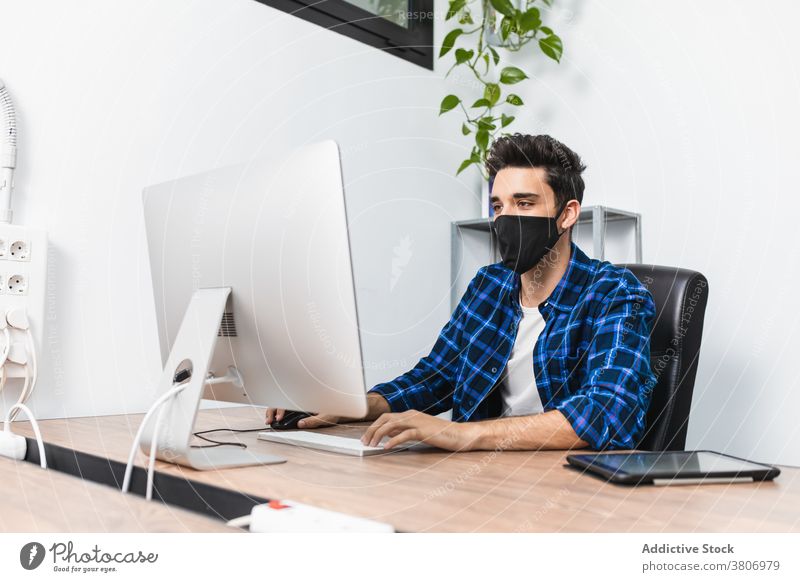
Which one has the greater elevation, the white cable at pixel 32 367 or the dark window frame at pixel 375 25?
the dark window frame at pixel 375 25

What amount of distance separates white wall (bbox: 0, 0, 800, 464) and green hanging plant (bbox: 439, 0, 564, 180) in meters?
0.10

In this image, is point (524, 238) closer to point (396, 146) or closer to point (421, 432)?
point (421, 432)

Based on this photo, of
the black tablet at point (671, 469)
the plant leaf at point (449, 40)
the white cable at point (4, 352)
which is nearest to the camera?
the black tablet at point (671, 469)

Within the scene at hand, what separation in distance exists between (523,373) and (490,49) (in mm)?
1249

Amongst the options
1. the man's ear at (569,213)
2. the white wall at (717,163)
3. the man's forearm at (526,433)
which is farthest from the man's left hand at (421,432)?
the white wall at (717,163)

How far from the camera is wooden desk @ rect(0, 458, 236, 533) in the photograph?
0.65 metres

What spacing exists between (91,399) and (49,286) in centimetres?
26

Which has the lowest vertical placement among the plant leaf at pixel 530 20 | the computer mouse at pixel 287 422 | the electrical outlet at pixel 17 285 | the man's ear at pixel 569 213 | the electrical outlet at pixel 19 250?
the computer mouse at pixel 287 422

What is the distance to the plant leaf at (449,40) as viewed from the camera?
2254mm

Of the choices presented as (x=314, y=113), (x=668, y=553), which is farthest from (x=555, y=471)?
(x=314, y=113)

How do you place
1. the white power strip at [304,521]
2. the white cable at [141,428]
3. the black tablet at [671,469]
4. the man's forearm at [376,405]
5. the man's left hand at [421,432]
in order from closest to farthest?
1. the white power strip at [304,521]
2. the black tablet at [671,469]
3. the white cable at [141,428]
4. the man's left hand at [421,432]
5. the man's forearm at [376,405]

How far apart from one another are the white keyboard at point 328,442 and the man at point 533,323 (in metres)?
0.11

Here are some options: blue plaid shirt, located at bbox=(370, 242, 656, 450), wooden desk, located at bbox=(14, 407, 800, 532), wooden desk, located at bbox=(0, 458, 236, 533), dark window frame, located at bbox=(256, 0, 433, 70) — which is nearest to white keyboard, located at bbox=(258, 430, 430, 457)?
wooden desk, located at bbox=(14, 407, 800, 532)

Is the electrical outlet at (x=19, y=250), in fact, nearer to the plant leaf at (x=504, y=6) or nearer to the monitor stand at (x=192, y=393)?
the monitor stand at (x=192, y=393)
